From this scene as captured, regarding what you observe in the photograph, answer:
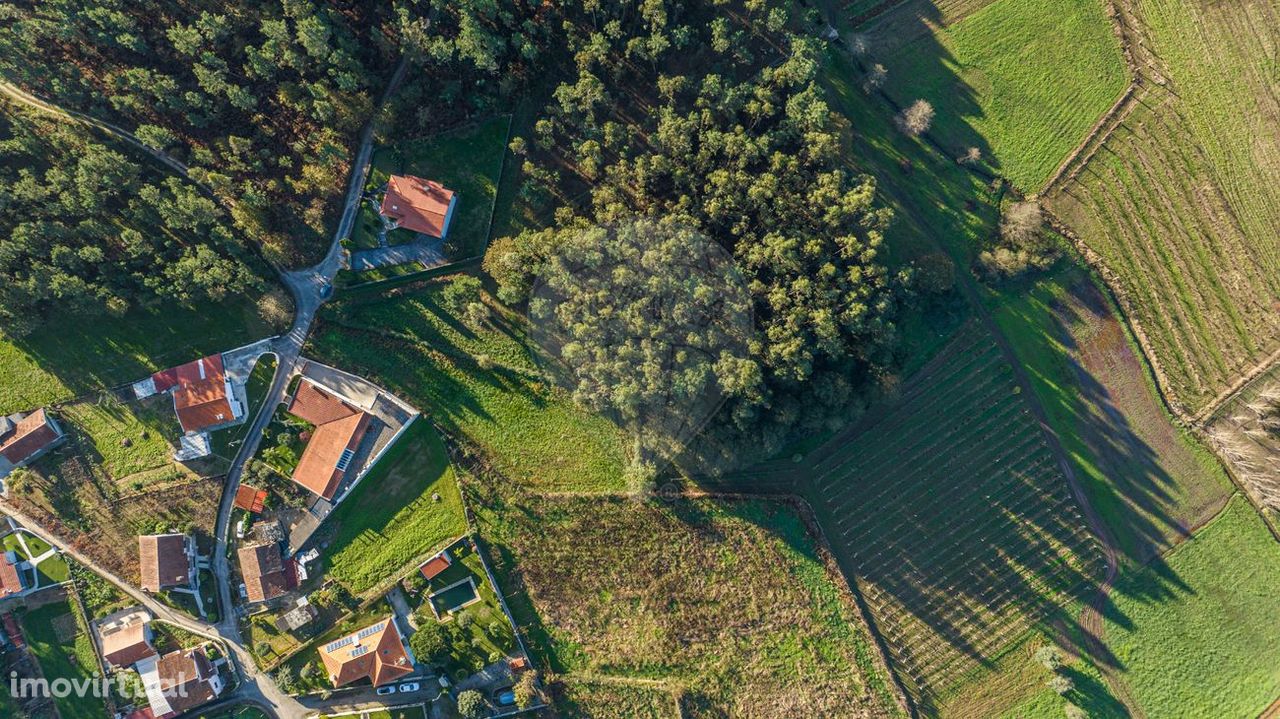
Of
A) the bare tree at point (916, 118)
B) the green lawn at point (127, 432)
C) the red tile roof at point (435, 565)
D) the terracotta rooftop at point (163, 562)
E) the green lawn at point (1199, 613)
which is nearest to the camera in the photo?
the bare tree at point (916, 118)

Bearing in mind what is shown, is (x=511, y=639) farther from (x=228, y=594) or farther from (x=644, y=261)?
(x=644, y=261)

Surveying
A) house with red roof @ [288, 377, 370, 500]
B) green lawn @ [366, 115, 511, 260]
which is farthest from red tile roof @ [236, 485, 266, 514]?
green lawn @ [366, 115, 511, 260]

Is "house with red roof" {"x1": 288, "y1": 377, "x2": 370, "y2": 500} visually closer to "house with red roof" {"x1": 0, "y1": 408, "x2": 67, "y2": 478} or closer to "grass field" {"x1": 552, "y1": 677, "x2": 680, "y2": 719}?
"house with red roof" {"x1": 0, "y1": 408, "x2": 67, "y2": 478}

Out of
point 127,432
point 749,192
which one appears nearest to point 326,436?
point 127,432

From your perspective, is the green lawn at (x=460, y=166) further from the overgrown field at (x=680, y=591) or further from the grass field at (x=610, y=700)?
the grass field at (x=610, y=700)

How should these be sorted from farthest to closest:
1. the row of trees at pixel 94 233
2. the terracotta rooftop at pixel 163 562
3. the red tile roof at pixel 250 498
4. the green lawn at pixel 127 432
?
1. the green lawn at pixel 127 432
2. the red tile roof at pixel 250 498
3. the terracotta rooftop at pixel 163 562
4. the row of trees at pixel 94 233

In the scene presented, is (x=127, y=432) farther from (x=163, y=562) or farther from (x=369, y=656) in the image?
(x=369, y=656)

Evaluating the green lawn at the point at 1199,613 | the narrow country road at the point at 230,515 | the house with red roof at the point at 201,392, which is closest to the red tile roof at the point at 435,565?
the narrow country road at the point at 230,515
